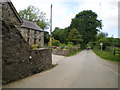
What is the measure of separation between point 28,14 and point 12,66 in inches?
1519

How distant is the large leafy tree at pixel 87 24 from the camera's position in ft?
129

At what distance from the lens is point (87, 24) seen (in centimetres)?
4125

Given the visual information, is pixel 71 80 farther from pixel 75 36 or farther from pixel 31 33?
pixel 75 36

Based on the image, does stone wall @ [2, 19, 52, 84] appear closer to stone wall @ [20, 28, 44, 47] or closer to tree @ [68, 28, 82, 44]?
stone wall @ [20, 28, 44, 47]

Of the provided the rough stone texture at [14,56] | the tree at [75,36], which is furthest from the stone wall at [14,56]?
the tree at [75,36]

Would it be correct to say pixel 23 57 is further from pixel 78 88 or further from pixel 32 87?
pixel 78 88

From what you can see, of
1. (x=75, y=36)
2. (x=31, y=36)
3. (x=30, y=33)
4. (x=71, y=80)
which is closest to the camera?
(x=71, y=80)

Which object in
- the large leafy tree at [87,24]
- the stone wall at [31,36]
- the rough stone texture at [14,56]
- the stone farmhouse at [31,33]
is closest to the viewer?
the rough stone texture at [14,56]

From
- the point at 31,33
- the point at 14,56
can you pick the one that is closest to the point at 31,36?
the point at 31,33

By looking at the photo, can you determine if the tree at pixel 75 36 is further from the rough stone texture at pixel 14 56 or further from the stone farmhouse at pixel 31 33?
the rough stone texture at pixel 14 56

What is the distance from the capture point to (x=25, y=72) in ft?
19.6

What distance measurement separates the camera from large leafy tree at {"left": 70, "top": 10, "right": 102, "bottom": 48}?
39375 mm

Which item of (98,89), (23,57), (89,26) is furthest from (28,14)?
(98,89)

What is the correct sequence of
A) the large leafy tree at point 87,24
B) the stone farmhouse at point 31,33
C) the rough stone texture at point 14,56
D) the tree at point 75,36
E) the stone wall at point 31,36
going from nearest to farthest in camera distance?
the rough stone texture at point 14,56
the stone wall at point 31,36
the stone farmhouse at point 31,33
the tree at point 75,36
the large leafy tree at point 87,24
